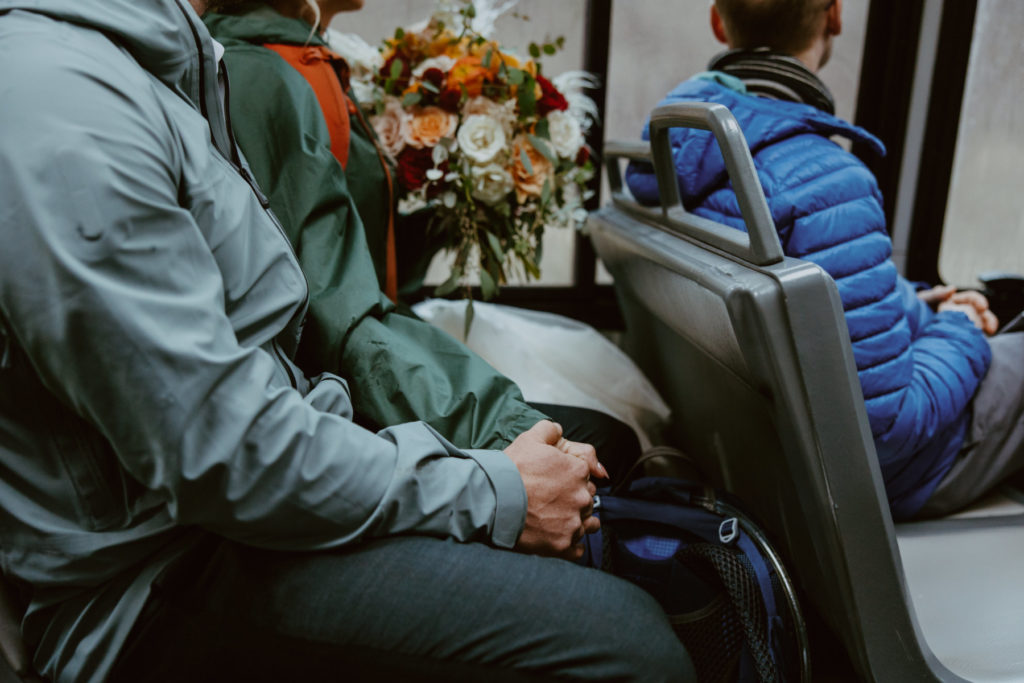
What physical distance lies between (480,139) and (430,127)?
0.12 m

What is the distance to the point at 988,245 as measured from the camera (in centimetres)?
291

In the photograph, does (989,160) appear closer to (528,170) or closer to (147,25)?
(528,170)

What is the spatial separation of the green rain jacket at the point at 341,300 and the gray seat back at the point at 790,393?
34 centimetres

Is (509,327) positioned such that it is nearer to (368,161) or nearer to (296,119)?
(368,161)

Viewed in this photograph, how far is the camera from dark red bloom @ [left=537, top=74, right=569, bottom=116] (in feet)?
5.33

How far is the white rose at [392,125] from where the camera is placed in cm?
160

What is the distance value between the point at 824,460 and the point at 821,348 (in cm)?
16

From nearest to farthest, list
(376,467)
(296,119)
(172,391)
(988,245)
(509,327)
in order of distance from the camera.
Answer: (172,391)
(376,467)
(296,119)
(509,327)
(988,245)

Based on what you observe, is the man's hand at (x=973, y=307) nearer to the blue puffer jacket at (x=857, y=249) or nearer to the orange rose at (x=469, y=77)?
the blue puffer jacket at (x=857, y=249)

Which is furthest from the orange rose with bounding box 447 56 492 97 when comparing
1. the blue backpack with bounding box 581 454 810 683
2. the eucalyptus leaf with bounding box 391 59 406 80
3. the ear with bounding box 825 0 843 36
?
the blue backpack with bounding box 581 454 810 683

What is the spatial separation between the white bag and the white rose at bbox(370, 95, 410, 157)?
1.48ft

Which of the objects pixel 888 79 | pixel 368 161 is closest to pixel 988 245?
pixel 888 79

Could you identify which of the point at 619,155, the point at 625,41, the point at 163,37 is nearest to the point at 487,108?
the point at 619,155

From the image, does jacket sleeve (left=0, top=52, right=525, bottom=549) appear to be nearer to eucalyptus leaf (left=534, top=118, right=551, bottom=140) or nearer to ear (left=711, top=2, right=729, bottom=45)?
eucalyptus leaf (left=534, top=118, right=551, bottom=140)
